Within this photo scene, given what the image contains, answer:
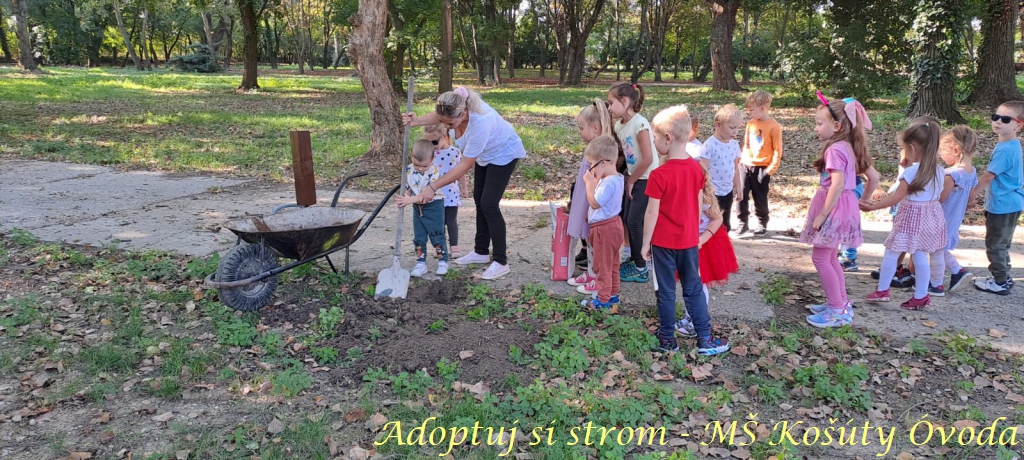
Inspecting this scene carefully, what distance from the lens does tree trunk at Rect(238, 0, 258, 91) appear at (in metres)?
23.6

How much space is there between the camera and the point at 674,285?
4117 mm

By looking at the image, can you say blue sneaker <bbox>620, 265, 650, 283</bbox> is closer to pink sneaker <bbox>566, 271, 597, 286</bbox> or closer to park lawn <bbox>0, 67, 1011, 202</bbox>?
pink sneaker <bbox>566, 271, 597, 286</bbox>

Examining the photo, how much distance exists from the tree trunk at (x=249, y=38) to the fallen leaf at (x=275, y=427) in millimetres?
23026

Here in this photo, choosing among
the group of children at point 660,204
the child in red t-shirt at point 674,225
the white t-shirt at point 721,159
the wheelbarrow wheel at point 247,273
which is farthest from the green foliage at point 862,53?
the wheelbarrow wheel at point 247,273

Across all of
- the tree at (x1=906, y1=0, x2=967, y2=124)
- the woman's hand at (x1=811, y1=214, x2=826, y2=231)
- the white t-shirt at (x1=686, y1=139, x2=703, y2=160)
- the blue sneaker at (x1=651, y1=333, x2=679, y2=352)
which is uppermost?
the tree at (x1=906, y1=0, x2=967, y2=124)

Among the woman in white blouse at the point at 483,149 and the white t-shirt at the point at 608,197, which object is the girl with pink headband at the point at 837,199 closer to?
the white t-shirt at the point at 608,197

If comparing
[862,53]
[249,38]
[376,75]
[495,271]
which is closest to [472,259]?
[495,271]

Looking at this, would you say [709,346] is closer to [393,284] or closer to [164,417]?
[393,284]

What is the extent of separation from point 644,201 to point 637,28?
162 feet

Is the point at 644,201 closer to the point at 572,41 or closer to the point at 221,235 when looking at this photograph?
the point at 221,235

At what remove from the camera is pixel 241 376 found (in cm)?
384

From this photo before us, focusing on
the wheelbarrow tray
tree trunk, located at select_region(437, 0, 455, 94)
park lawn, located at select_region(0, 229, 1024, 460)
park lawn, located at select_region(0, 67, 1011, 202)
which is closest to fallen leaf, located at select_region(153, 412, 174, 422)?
park lawn, located at select_region(0, 229, 1024, 460)

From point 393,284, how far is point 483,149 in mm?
1269

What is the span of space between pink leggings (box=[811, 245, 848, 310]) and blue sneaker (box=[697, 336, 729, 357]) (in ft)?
3.02
